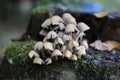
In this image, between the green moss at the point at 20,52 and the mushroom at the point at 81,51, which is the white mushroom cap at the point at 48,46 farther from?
the green moss at the point at 20,52

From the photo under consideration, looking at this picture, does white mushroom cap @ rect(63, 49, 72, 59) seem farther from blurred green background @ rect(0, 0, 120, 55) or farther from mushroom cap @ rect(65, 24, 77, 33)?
blurred green background @ rect(0, 0, 120, 55)

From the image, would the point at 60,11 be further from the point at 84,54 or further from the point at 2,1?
the point at 2,1

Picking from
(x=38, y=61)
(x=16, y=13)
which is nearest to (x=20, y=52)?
(x=38, y=61)

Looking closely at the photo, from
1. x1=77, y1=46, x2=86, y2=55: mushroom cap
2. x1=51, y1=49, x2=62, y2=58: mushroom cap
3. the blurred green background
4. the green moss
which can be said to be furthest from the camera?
the blurred green background

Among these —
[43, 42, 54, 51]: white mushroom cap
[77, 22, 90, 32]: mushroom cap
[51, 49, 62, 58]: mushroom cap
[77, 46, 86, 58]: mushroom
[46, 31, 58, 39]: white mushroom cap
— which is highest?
[77, 22, 90, 32]: mushroom cap

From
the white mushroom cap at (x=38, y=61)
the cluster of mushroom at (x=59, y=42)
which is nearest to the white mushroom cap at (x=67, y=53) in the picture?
the cluster of mushroom at (x=59, y=42)

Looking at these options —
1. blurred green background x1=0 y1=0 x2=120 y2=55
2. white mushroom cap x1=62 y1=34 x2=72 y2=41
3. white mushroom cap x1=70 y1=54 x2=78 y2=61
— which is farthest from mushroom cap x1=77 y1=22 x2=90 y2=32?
blurred green background x1=0 y1=0 x2=120 y2=55

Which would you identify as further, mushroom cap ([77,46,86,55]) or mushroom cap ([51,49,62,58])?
mushroom cap ([77,46,86,55])
